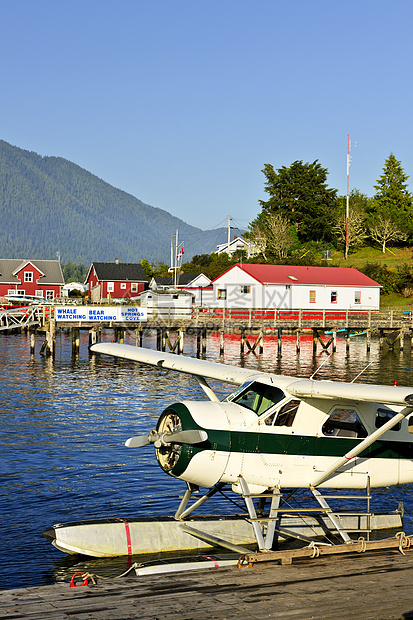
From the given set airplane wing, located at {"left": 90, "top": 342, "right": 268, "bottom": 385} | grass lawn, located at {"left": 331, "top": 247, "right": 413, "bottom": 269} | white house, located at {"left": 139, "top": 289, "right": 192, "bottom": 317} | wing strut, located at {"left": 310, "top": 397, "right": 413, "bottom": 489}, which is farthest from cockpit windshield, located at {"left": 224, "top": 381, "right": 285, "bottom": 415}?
grass lawn, located at {"left": 331, "top": 247, "right": 413, "bottom": 269}

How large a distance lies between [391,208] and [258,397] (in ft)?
333

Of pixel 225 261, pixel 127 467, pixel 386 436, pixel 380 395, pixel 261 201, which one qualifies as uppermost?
pixel 261 201

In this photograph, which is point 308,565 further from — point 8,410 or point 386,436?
point 8,410

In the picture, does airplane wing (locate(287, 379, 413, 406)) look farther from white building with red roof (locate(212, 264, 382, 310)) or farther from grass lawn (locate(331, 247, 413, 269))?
grass lawn (locate(331, 247, 413, 269))

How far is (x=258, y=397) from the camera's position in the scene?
10094mm

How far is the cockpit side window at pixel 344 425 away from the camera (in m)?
10.6

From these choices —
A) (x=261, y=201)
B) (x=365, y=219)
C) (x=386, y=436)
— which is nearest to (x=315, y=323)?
(x=386, y=436)

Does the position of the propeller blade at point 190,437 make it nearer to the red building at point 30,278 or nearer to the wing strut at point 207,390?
the wing strut at point 207,390

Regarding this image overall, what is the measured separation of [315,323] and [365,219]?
180ft

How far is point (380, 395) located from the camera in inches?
352

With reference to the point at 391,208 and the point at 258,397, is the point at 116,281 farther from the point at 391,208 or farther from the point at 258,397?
the point at 258,397

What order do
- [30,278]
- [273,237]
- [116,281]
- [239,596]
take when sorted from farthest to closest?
[273,237] < [116,281] < [30,278] < [239,596]

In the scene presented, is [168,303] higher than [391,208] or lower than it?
lower

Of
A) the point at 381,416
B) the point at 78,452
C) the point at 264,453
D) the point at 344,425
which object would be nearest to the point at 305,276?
the point at 78,452
